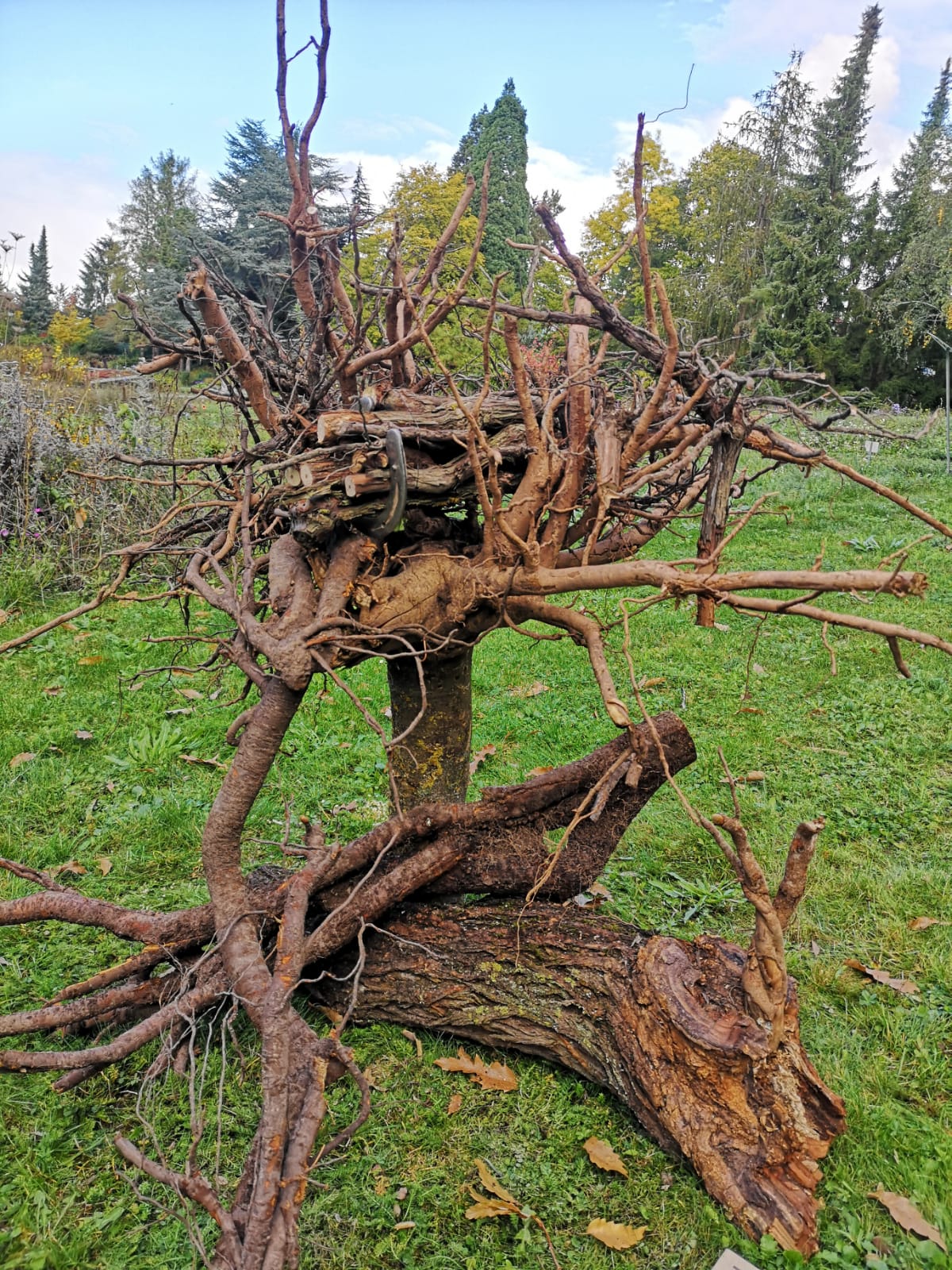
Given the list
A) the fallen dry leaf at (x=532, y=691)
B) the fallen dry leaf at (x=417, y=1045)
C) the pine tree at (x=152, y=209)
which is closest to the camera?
the fallen dry leaf at (x=417, y=1045)

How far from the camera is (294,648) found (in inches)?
80.1

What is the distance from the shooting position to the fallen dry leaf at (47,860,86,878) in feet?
11.5

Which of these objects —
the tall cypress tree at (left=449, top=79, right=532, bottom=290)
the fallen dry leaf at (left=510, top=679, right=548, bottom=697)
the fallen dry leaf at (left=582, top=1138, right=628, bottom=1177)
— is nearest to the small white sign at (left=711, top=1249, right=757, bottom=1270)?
the fallen dry leaf at (left=582, top=1138, right=628, bottom=1177)

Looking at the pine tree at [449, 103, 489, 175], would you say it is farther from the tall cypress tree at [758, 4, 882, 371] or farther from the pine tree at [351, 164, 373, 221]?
the pine tree at [351, 164, 373, 221]

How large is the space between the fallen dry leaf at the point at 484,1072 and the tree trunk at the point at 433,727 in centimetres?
88

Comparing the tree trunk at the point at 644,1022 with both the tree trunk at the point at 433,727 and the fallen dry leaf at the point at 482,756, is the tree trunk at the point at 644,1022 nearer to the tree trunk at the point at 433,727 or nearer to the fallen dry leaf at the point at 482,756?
the tree trunk at the point at 433,727

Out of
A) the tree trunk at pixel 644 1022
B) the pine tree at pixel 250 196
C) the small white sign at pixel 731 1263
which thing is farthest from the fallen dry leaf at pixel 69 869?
the pine tree at pixel 250 196

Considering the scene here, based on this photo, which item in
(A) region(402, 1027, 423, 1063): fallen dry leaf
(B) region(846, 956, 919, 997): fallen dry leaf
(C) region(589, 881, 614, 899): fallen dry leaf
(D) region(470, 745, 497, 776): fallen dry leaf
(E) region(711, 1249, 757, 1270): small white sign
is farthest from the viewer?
(D) region(470, 745, 497, 776): fallen dry leaf

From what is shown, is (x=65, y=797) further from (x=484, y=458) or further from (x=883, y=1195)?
(x=883, y=1195)

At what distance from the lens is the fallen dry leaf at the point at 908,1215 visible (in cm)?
185

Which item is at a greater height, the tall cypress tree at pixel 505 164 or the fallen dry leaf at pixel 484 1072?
the tall cypress tree at pixel 505 164

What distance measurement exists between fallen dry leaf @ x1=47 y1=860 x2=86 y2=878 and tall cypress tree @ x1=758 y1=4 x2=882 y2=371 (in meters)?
26.6

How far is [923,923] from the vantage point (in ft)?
10.2

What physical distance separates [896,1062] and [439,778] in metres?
1.80
